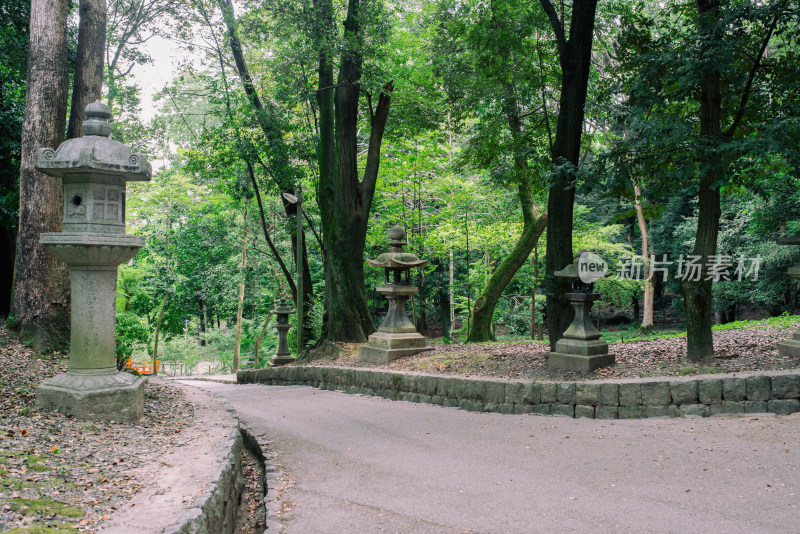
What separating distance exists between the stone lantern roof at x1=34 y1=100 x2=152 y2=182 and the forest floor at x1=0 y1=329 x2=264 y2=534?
2289 mm

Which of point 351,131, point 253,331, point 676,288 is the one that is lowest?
point 253,331

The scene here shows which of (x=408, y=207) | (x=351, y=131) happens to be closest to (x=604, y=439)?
(x=351, y=131)

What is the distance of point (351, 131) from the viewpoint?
39.7 ft

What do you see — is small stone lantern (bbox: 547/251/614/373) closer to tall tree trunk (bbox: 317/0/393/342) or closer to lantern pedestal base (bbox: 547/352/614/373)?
lantern pedestal base (bbox: 547/352/614/373)

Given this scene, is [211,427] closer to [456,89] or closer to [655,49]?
[655,49]

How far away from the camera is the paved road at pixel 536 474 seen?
347cm

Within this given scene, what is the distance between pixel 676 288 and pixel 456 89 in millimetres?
19912

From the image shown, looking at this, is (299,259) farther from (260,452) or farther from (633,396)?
(633,396)

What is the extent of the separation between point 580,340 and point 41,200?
25.2 feet

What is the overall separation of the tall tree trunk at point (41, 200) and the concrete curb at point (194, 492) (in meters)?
3.17

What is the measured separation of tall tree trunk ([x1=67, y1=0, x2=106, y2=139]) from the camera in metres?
7.57

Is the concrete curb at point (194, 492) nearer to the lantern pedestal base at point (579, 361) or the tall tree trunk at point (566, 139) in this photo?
the lantern pedestal base at point (579, 361)

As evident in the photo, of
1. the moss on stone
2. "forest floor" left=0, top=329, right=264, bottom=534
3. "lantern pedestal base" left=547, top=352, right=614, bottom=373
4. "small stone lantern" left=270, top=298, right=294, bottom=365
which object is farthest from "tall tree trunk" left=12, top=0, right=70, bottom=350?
"small stone lantern" left=270, top=298, right=294, bottom=365
